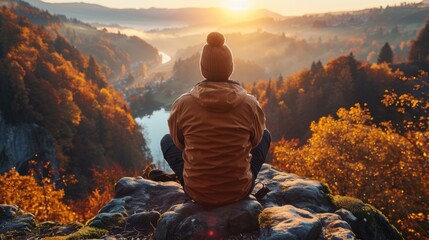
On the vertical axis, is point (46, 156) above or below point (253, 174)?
below

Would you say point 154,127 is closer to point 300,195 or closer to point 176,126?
point 300,195

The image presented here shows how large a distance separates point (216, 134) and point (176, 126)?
0.86 m

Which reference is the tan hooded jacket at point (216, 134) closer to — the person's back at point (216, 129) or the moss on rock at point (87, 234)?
the person's back at point (216, 129)

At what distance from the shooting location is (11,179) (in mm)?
38000

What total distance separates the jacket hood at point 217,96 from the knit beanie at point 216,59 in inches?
5.9

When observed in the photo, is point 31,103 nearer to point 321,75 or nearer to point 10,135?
point 10,135

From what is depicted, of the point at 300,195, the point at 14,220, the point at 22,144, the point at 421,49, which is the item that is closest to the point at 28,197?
the point at 22,144

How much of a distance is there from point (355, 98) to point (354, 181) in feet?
219

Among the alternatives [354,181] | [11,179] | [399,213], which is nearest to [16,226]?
[399,213]

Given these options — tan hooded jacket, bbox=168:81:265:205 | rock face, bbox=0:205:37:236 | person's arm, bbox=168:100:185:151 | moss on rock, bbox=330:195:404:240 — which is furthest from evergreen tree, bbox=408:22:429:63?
rock face, bbox=0:205:37:236

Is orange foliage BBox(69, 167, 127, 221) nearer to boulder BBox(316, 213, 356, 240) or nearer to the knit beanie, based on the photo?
boulder BBox(316, 213, 356, 240)

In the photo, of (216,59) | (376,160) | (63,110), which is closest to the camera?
(216,59)

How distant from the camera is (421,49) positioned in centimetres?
9600

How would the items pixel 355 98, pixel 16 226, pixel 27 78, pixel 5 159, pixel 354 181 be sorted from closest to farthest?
pixel 16 226 → pixel 354 181 → pixel 5 159 → pixel 27 78 → pixel 355 98
